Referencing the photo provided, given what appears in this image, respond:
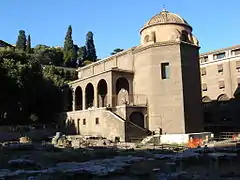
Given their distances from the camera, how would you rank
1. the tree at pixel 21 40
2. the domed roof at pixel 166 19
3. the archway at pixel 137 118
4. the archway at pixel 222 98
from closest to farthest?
the archway at pixel 137 118 < the domed roof at pixel 166 19 < the archway at pixel 222 98 < the tree at pixel 21 40

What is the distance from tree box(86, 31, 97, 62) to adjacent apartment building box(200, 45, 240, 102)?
42.1 m

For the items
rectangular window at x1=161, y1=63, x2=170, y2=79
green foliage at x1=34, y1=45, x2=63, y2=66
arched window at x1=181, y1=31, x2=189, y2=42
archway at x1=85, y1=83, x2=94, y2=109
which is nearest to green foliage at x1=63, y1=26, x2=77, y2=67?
green foliage at x1=34, y1=45, x2=63, y2=66

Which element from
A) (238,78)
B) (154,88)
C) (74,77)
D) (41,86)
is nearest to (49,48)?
(74,77)

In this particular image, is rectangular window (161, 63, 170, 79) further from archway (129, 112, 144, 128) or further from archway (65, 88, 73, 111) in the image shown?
archway (65, 88, 73, 111)

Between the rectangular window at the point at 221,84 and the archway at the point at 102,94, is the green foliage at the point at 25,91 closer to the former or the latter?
the archway at the point at 102,94

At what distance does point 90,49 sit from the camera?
96.7 meters

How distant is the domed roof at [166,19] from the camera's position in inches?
1544

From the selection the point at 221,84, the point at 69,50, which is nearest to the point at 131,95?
the point at 221,84

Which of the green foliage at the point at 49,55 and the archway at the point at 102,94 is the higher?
the green foliage at the point at 49,55

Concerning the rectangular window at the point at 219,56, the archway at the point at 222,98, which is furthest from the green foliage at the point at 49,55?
the archway at the point at 222,98

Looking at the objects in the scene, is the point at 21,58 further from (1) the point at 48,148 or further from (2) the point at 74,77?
(1) the point at 48,148

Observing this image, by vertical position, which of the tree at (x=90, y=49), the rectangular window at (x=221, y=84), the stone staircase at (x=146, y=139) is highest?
the tree at (x=90, y=49)

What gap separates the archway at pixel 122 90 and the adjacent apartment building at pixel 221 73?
75.7 ft

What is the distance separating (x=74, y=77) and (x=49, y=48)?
36.5 metres
